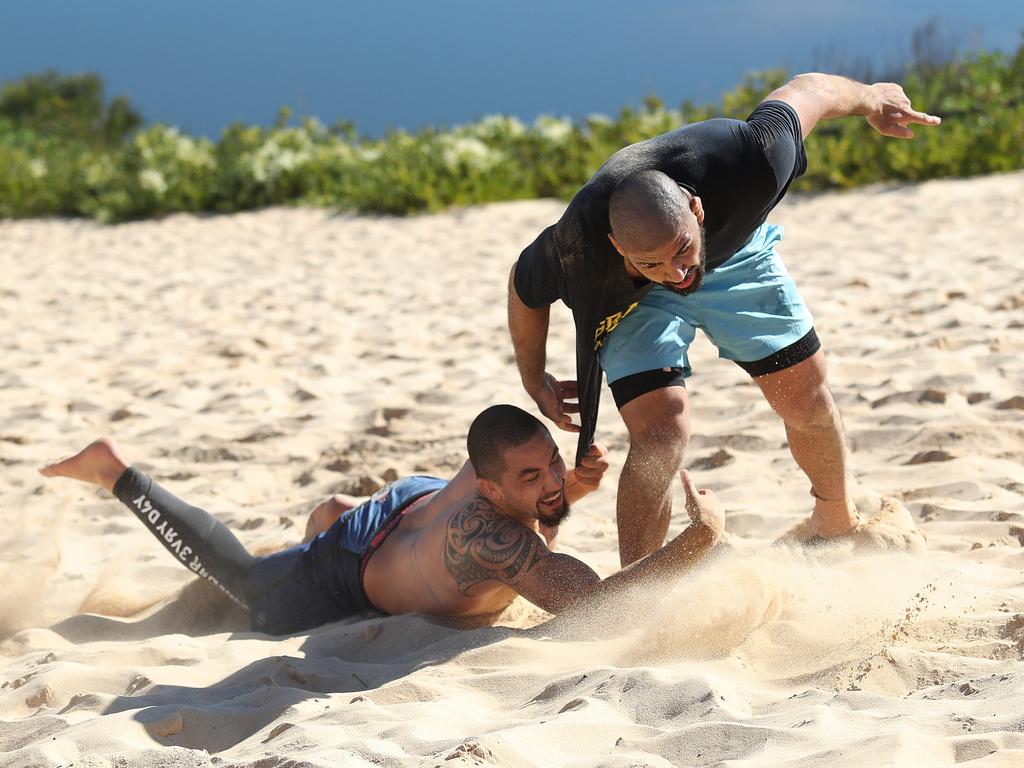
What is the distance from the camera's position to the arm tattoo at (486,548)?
118 inches

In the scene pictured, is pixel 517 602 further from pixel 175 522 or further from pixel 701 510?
pixel 175 522

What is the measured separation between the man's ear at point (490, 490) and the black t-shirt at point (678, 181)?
36cm

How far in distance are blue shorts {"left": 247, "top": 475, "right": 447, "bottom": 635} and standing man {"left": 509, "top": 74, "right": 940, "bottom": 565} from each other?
0.60 metres

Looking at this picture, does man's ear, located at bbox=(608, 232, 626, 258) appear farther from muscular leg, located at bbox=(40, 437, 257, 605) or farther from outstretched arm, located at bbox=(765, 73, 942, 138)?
muscular leg, located at bbox=(40, 437, 257, 605)

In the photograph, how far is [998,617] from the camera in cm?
268

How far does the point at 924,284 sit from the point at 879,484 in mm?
2998

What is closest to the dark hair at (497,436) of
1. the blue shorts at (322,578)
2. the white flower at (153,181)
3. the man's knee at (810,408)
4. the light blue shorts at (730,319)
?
the light blue shorts at (730,319)

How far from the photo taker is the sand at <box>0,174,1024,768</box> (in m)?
2.32

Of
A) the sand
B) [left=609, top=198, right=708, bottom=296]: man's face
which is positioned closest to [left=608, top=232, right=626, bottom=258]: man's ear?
[left=609, top=198, right=708, bottom=296]: man's face

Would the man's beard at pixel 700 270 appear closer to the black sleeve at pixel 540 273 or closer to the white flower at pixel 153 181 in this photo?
the black sleeve at pixel 540 273

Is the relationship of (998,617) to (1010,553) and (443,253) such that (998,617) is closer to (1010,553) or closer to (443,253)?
(1010,553)

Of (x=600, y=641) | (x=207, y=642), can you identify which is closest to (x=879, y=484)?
(x=600, y=641)

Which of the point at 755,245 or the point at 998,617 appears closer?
the point at 998,617

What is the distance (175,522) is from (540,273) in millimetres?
1400
